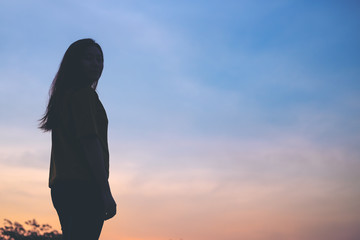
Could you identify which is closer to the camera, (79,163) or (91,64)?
(79,163)

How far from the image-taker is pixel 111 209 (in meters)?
2.58

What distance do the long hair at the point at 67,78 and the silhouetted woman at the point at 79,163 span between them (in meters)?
0.01

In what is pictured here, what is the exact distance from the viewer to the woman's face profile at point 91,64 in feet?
9.89

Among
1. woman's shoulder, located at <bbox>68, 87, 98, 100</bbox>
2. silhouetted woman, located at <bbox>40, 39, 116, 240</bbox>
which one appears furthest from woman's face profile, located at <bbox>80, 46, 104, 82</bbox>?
woman's shoulder, located at <bbox>68, 87, 98, 100</bbox>

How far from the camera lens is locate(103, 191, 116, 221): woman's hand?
2.57m

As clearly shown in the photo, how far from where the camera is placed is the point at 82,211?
2.60 meters

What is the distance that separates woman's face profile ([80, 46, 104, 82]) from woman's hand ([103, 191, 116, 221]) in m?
0.99

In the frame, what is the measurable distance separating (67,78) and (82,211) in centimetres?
108

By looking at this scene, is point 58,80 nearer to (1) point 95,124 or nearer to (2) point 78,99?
(2) point 78,99

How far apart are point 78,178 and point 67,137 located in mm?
346

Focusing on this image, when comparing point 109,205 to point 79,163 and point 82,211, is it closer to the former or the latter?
point 82,211

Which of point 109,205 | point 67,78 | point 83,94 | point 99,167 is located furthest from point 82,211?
point 67,78

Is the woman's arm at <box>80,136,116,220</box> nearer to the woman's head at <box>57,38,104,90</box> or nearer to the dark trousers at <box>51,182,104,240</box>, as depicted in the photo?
the dark trousers at <box>51,182,104,240</box>

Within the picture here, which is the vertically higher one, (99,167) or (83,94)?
(83,94)
